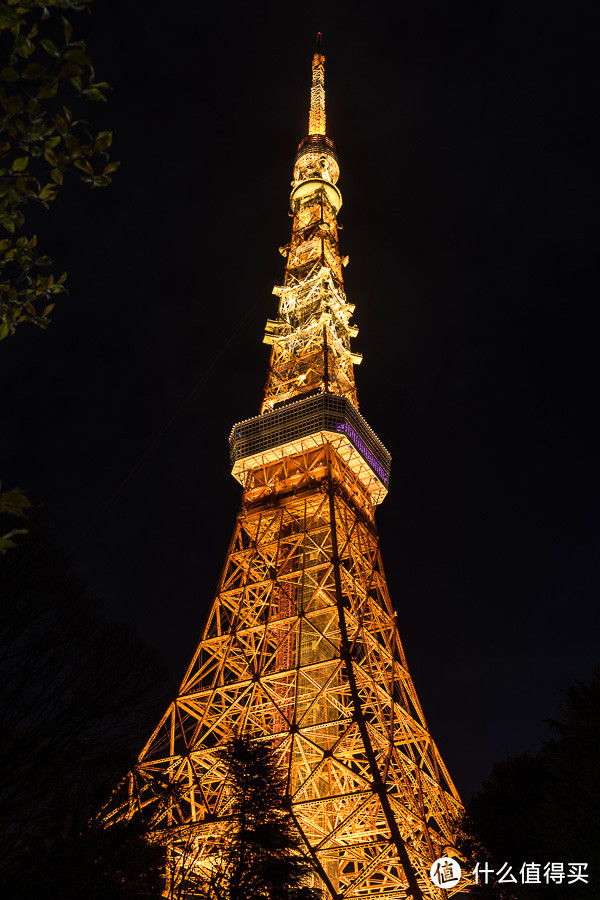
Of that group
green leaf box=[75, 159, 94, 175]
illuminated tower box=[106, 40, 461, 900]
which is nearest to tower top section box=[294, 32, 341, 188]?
illuminated tower box=[106, 40, 461, 900]

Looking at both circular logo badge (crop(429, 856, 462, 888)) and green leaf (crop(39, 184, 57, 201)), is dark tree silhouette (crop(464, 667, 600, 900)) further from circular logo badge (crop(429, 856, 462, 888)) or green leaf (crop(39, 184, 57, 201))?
green leaf (crop(39, 184, 57, 201))

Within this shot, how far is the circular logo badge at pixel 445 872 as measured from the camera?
→ 17.3 m

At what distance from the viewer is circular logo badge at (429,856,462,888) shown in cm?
1733

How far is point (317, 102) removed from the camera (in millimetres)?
48281

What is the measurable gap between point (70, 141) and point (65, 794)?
289 inches

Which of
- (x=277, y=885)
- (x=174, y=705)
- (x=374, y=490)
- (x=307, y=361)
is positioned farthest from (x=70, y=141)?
(x=307, y=361)

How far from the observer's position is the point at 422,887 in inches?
712

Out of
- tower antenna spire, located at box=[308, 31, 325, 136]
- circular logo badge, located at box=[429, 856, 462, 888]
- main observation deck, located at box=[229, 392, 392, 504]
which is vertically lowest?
circular logo badge, located at box=[429, 856, 462, 888]

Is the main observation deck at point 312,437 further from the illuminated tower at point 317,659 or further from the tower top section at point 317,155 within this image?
the tower top section at point 317,155

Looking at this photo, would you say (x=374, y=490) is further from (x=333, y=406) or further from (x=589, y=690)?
(x=589, y=690)

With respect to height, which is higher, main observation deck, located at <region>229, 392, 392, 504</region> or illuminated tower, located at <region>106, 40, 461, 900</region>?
main observation deck, located at <region>229, 392, 392, 504</region>

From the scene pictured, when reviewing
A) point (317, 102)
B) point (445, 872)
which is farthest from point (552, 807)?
point (317, 102)

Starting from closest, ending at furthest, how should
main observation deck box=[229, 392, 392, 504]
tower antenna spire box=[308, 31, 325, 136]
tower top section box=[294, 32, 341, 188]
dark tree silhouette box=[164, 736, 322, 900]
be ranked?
dark tree silhouette box=[164, 736, 322, 900] → main observation deck box=[229, 392, 392, 504] → tower top section box=[294, 32, 341, 188] → tower antenna spire box=[308, 31, 325, 136]

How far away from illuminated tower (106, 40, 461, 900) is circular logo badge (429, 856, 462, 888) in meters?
0.31
